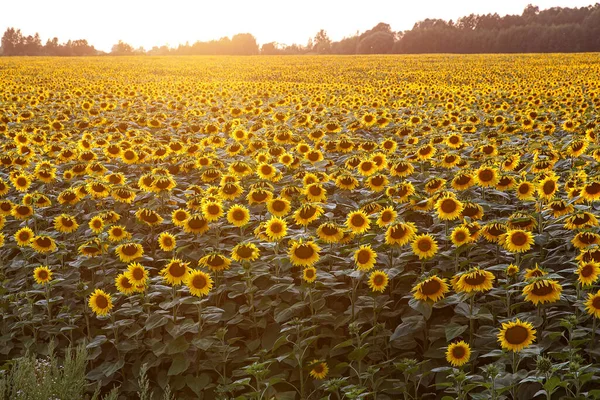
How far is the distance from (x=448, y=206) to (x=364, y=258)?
3.20ft

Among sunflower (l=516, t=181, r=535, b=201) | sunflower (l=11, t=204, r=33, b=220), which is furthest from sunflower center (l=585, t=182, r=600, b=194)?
sunflower (l=11, t=204, r=33, b=220)

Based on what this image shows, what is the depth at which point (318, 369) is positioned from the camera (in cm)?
442

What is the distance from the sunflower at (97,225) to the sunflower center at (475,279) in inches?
137

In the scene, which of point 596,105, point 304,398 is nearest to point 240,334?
point 304,398

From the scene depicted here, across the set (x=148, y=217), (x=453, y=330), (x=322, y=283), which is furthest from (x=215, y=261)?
(x=453, y=330)

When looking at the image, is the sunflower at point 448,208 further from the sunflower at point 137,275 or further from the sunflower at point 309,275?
the sunflower at point 137,275

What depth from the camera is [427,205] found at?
214 inches

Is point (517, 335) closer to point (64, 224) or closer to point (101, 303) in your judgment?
point (101, 303)

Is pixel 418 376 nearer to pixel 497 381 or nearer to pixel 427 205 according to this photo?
pixel 497 381

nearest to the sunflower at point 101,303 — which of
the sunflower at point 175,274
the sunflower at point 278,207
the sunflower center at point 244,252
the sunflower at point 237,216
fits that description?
the sunflower at point 175,274

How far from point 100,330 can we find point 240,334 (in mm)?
1162

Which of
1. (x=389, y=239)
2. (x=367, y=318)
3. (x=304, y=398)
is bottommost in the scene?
(x=304, y=398)

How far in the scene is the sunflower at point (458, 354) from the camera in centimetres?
387

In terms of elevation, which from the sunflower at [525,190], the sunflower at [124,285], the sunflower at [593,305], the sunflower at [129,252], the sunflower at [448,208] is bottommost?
the sunflower at [124,285]
